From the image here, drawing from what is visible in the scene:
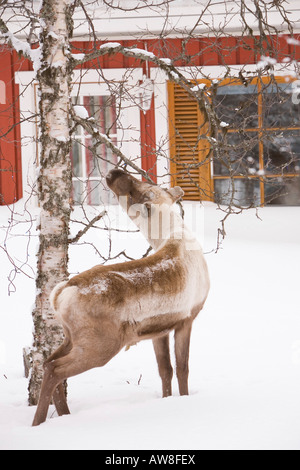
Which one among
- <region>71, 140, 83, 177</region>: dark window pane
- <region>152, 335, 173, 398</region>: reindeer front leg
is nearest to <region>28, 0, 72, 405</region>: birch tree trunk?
<region>152, 335, 173, 398</region>: reindeer front leg

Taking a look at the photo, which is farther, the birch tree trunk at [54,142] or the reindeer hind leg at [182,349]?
the birch tree trunk at [54,142]

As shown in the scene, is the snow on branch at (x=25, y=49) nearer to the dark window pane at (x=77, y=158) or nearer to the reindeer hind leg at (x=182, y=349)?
the reindeer hind leg at (x=182, y=349)

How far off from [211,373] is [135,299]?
6.32ft

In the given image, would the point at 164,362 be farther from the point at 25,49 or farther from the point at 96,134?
the point at 25,49

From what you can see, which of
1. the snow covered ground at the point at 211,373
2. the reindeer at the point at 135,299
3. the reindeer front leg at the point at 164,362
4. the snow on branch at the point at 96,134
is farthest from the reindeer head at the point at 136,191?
the snow covered ground at the point at 211,373

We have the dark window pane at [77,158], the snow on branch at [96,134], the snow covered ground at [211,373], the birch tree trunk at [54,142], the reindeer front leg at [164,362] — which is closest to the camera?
the snow covered ground at [211,373]

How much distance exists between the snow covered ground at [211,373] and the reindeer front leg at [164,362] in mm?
120

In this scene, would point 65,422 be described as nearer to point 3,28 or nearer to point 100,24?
point 3,28

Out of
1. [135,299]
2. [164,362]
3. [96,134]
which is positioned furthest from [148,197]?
[164,362]

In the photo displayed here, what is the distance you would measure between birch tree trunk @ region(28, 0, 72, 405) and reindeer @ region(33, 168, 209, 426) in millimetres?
542

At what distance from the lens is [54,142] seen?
3695mm

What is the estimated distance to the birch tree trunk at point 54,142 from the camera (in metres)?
3.69

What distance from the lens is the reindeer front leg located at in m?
3.55
